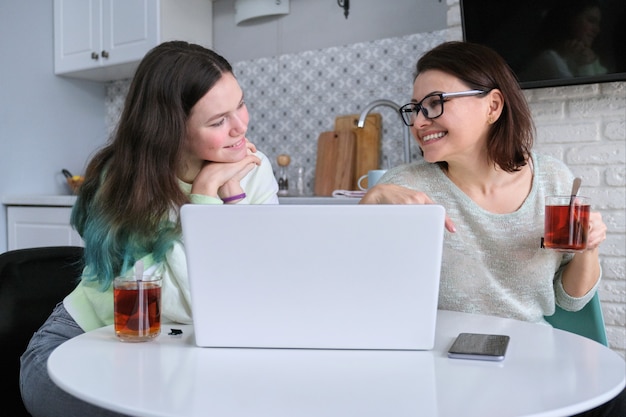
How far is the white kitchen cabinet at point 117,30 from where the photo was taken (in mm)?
3553

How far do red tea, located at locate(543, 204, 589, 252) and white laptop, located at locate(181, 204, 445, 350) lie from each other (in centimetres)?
42

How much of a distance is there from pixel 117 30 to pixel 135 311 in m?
3.02

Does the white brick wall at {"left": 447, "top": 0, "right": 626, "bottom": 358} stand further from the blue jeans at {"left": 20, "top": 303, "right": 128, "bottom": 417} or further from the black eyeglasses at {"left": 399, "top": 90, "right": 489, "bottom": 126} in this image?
the blue jeans at {"left": 20, "top": 303, "right": 128, "bottom": 417}

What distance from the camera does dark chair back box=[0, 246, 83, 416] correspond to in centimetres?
131

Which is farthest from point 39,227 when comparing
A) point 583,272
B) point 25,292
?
point 583,272

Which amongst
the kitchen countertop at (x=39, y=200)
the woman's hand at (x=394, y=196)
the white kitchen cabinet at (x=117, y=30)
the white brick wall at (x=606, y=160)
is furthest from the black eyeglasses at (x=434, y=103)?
the kitchen countertop at (x=39, y=200)

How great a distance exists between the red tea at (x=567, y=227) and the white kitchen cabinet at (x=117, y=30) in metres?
2.73

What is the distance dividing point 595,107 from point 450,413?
81.9 inches

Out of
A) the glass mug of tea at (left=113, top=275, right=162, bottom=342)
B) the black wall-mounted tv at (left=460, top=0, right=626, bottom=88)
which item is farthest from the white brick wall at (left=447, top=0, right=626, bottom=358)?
the glass mug of tea at (left=113, top=275, right=162, bottom=342)

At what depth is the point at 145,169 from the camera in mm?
1308

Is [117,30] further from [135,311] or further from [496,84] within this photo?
[135,311]

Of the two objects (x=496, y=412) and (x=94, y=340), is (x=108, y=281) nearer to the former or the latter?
(x=94, y=340)

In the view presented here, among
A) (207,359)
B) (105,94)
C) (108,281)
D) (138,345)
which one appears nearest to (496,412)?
(207,359)

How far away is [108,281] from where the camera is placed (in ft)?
4.09
